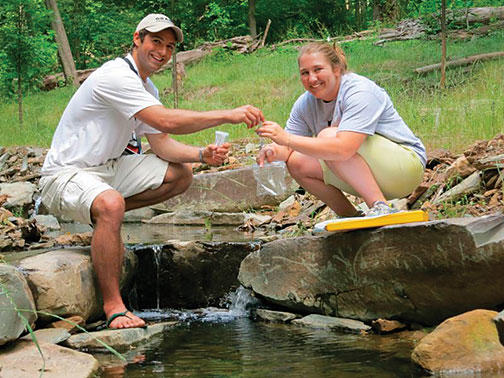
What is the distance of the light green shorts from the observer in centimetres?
385

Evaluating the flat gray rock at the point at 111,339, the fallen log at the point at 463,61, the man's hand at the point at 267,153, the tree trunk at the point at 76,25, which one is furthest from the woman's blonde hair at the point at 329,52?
the tree trunk at the point at 76,25

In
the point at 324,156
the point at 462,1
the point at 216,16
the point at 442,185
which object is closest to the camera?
the point at 324,156

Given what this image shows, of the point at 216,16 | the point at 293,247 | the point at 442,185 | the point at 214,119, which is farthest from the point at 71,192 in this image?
the point at 216,16

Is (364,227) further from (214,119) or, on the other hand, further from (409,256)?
(214,119)

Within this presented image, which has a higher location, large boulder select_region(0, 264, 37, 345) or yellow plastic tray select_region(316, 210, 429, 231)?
yellow plastic tray select_region(316, 210, 429, 231)

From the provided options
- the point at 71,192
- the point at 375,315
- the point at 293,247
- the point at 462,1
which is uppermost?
the point at 462,1

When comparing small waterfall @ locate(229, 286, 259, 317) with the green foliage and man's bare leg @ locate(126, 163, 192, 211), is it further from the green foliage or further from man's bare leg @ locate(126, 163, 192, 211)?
the green foliage

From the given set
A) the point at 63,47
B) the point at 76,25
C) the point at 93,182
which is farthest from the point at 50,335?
the point at 76,25

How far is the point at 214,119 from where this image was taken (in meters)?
3.95

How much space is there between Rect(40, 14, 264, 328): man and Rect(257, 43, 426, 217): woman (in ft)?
1.11

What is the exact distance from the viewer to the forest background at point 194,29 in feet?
45.4

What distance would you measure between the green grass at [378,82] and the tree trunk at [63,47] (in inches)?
21.1

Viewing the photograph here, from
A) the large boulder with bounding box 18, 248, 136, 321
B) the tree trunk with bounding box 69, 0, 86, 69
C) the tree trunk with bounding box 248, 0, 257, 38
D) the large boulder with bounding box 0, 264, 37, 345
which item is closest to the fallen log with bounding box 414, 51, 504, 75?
the large boulder with bounding box 18, 248, 136, 321

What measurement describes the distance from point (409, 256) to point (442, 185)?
222 centimetres
